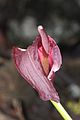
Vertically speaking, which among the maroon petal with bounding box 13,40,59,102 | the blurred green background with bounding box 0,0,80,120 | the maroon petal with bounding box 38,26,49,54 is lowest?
the blurred green background with bounding box 0,0,80,120

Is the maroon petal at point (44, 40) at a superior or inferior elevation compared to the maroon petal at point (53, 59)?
superior

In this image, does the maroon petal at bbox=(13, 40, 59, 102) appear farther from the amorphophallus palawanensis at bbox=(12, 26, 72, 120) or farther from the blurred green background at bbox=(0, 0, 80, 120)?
the blurred green background at bbox=(0, 0, 80, 120)

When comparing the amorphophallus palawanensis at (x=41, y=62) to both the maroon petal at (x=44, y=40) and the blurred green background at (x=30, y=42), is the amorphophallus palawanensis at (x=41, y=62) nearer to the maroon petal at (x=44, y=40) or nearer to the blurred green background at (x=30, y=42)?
the maroon petal at (x=44, y=40)

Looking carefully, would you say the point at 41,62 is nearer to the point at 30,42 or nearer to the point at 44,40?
the point at 44,40

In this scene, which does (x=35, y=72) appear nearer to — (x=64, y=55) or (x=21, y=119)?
(x=21, y=119)

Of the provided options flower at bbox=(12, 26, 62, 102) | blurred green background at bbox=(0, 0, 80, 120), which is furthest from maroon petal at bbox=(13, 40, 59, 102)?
blurred green background at bbox=(0, 0, 80, 120)

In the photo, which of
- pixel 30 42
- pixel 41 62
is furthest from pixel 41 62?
pixel 30 42

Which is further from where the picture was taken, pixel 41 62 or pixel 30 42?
pixel 30 42

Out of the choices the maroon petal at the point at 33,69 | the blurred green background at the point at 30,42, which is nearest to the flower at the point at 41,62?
the maroon petal at the point at 33,69
